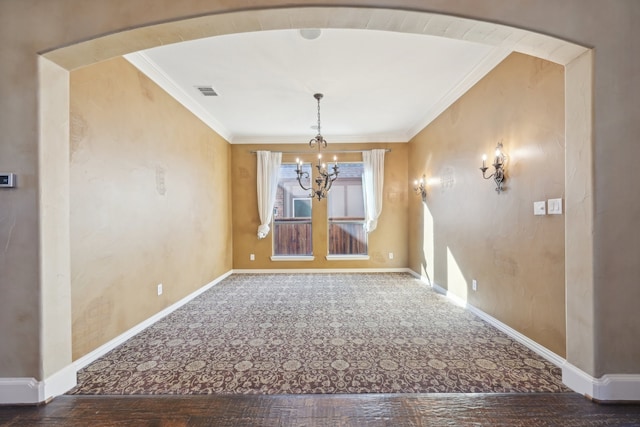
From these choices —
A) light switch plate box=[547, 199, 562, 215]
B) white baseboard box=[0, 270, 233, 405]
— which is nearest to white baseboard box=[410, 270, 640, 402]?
light switch plate box=[547, 199, 562, 215]

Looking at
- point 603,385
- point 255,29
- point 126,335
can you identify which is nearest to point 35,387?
point 126,335

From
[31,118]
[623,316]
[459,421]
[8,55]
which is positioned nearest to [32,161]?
[31,118]

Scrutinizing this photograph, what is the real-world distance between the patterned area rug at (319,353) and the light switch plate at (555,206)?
3.95ft

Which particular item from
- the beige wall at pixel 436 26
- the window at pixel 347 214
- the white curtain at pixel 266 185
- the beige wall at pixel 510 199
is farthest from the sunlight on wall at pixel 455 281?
the white curtain at pixel 266 185

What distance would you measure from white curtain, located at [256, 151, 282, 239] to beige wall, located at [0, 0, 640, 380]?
13.0 feet

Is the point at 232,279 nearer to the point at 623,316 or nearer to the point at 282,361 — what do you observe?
the point at 282,361

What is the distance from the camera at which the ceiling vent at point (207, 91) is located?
3.51m

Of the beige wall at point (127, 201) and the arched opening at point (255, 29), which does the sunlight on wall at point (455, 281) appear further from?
the beige wall at point (127, 201)

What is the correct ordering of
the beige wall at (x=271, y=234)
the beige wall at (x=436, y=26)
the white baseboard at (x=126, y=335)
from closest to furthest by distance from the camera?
1. the beige wall at (x=436, y=26)
2. the white baseboard at (x=126, y=335)
3. the beige wall at (x=271, y=234)

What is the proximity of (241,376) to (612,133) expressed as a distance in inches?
118

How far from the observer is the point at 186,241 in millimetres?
3834

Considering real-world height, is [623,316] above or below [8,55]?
below

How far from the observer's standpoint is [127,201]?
2.71 metres

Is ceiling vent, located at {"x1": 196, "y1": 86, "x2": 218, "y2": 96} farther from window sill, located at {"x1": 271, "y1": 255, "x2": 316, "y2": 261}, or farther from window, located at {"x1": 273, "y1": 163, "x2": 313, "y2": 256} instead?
window sill, located at {"x1": 271, "y1": 255, "x2": 316, "y2": 261}
